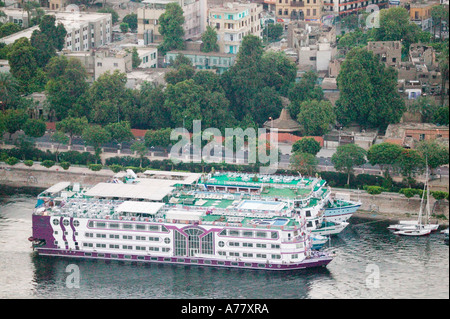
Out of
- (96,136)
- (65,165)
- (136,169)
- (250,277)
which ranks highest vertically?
(96,136)

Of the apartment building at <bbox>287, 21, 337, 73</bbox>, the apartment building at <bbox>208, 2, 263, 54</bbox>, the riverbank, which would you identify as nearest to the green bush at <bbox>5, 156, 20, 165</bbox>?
the riverbank

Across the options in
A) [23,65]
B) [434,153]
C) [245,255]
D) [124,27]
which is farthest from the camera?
[124,27]

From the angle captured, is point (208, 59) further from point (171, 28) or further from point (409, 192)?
point (409, 192)

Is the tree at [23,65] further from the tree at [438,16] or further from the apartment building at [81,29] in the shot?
the tree at [438,16]

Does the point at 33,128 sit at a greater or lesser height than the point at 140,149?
greater

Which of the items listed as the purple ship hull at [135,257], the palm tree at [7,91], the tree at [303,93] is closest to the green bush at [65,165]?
the palm tree at [7,91]

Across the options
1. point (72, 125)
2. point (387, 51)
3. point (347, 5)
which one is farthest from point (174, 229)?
point (347, 5)
